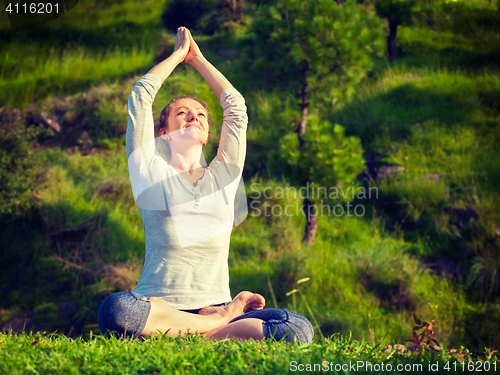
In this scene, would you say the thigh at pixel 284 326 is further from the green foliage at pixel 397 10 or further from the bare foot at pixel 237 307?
the green foliage at pixel 397 10

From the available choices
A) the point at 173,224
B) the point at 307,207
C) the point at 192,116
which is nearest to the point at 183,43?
the point at 192,116

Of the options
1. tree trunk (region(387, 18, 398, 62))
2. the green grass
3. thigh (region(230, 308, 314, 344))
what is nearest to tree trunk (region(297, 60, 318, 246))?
tree trunk (region(387, 18, 398, 62))

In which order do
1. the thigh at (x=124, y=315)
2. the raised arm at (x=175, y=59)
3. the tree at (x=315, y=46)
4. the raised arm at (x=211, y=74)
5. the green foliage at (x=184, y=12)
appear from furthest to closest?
1. the green foliage at (x=184, y=12)
2. the tree at (x=315, y=46)
3. the raised arm at (x=211, y=74)
4. the raised arm at (x=175, y=59)
5. the thigh at (x=124, y=315)

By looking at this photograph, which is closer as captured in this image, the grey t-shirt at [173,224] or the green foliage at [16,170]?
the grey t-shirt at [173,224]

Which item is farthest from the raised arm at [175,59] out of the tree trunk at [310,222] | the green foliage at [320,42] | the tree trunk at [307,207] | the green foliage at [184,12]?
the green foliage at [184,12]

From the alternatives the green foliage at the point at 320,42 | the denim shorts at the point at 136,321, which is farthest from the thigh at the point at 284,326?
the green foliage at the point at 320,42

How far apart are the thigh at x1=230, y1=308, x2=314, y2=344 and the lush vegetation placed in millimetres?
1898

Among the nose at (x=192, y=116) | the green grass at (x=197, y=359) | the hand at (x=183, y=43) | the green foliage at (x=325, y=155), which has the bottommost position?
the green grass at (x=197, y=359)

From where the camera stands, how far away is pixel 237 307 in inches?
80.1

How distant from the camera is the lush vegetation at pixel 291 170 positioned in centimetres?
479

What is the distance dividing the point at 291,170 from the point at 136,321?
11.7 ft

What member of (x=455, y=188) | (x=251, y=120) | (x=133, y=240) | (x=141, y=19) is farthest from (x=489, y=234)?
(x=141, y=19)

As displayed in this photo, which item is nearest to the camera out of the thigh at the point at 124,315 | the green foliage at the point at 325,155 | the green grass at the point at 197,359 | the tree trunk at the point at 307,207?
the green grass at the point at 197,359

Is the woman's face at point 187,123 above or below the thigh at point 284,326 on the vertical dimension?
above
